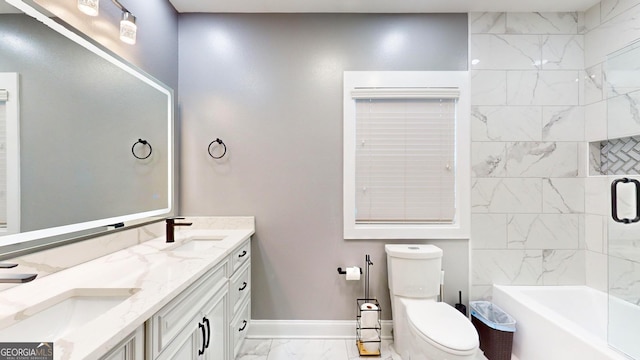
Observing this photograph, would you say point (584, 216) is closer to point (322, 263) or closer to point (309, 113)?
point (322, 263)

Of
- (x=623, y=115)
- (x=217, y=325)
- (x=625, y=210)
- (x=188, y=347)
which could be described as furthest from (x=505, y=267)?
(x=188, y=347)

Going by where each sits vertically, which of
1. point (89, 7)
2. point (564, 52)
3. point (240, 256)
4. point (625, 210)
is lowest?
point (240, 256)

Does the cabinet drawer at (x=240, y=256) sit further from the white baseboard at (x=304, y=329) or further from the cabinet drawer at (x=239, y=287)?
the white baseboard at (x=304, y=329)

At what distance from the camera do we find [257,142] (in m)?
2.19

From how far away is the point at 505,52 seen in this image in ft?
7.18

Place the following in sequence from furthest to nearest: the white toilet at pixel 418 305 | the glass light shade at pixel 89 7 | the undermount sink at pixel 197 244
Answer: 1. the undermount sink at pixel 197 244
2. the white toilet at pixel 418 305
3. the glass light shade at pixel 89 7

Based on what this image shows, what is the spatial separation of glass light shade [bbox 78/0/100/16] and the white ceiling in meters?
0.92

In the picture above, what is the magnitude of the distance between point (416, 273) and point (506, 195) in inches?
39.8

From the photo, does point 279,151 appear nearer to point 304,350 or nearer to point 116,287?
point 116,287

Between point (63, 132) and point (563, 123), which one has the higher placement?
point (563, 123)

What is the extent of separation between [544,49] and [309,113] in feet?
6.50

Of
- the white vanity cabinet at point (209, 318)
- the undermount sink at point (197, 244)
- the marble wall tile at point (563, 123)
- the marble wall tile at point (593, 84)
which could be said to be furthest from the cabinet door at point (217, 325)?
the marble wall tile at point (593, 84)

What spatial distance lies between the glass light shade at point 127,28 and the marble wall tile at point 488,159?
246 centimetres

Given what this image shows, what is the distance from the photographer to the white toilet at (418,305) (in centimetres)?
155
